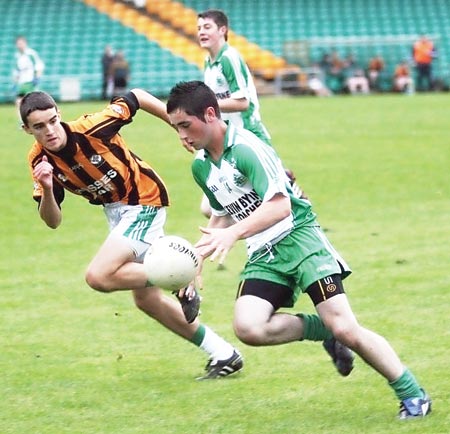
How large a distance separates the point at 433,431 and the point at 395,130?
55.8ft

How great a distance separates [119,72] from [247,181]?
27.3 metres

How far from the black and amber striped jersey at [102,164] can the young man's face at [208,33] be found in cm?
331

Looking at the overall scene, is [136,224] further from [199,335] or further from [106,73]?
[106,73]

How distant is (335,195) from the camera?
14578 millimetres

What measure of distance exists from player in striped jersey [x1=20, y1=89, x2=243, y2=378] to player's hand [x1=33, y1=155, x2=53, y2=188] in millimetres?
65

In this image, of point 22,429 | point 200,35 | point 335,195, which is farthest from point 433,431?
point 335,195

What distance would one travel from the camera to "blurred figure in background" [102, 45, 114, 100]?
32625mm

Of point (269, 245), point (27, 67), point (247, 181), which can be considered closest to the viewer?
point (247, 181)

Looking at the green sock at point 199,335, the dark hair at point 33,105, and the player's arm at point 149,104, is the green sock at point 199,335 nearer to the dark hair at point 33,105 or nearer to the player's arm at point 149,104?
the player's arm at point 149,104

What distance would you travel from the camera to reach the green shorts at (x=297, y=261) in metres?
5.64

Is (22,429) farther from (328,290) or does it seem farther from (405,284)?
(405,284)

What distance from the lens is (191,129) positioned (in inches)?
217

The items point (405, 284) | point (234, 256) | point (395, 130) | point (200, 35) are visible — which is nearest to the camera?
point (405, 284)

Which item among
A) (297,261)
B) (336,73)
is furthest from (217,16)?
(336,73)
